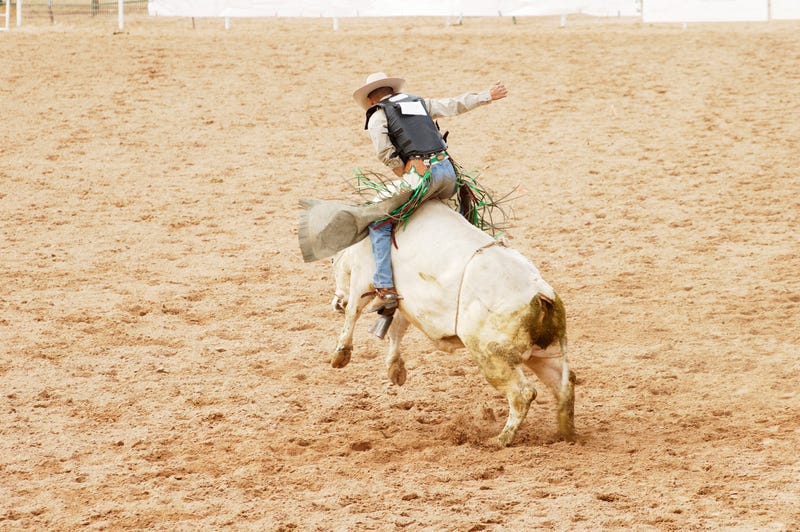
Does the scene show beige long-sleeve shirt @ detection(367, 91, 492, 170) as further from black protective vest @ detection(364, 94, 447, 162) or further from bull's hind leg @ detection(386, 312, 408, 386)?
bull's hind leg @ detection(386, 312, 408, 386)

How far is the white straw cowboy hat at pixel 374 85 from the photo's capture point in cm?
689

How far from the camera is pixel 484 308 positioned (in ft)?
20.1

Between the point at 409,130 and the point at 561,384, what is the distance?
1.83m

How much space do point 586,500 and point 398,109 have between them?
269 centimetres

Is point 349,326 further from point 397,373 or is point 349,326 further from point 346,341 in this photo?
point 397,373

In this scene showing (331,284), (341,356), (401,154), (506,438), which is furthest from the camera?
(331,284)

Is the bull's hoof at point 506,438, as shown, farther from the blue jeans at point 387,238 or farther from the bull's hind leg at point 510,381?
the blue jeans at point 387,238

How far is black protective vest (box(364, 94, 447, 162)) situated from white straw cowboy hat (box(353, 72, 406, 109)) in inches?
6.8

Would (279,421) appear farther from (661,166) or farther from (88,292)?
(661,166)

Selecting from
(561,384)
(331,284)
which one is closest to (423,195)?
(561,384)

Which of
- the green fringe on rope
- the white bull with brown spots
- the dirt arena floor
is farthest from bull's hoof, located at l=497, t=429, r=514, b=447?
the green fringe on rope

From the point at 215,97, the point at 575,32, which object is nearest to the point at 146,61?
the point at 215,97

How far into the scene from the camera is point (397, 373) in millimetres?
7039

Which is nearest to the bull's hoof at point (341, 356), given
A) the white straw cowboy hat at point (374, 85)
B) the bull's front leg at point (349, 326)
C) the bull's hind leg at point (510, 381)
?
the bull's front leg at point (349, 326)
